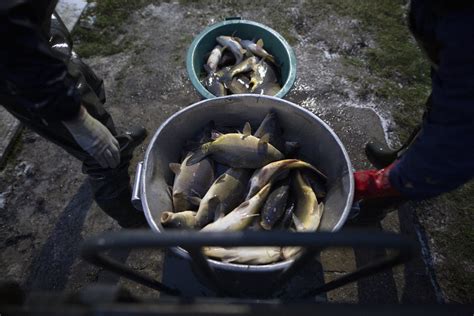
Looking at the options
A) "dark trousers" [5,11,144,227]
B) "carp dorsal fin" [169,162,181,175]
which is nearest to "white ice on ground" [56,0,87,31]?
"dark trousers" [5,11,144,227]

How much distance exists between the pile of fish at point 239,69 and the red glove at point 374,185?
3.27 ft

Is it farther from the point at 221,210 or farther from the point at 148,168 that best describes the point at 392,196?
the point at 148,168

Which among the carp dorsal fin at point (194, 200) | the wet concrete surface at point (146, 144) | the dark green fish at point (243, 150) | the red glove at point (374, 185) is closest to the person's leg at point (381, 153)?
the wet concrete surface at point (146, 144)

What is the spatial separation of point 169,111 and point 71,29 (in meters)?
1.58

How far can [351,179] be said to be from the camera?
181cm

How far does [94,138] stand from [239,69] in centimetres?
141

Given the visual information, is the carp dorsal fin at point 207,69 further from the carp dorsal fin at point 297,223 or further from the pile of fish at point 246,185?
the carp dorsal fin at point 297,223

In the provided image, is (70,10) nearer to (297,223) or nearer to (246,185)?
(246,185)

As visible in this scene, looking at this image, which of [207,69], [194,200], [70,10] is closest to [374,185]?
[194,200]

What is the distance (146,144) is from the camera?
3.03 meters

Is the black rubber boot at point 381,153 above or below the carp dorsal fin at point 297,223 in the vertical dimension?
below

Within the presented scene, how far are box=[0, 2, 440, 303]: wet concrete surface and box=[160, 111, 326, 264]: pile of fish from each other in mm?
684

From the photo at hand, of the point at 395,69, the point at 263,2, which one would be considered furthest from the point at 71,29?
the point at 395,69

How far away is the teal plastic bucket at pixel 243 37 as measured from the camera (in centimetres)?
278
